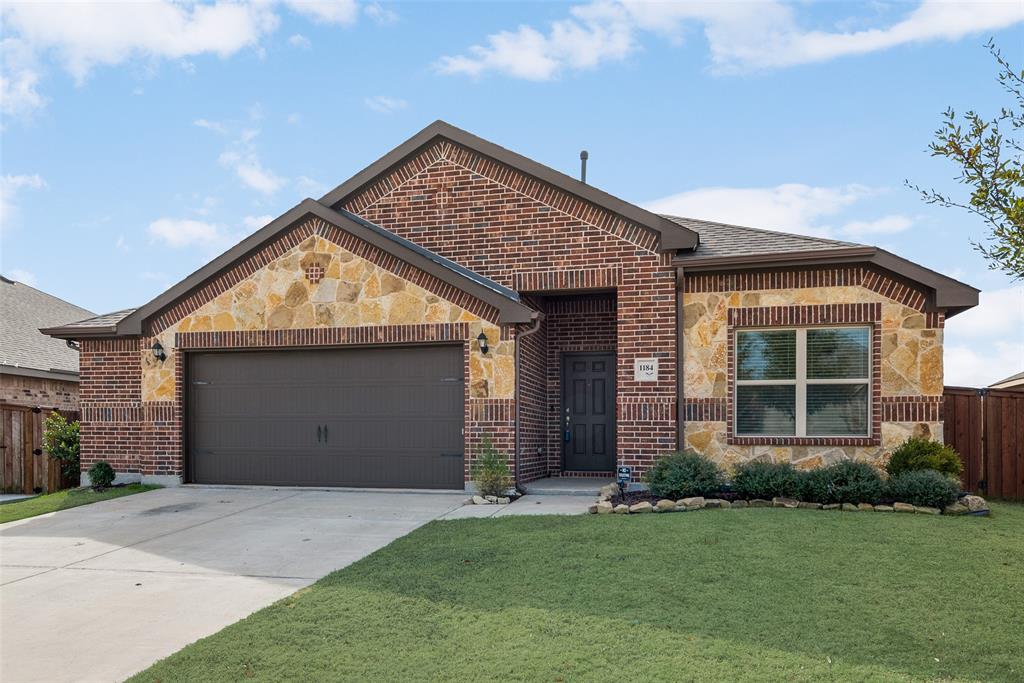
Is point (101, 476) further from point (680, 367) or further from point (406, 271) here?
point (680, 367)

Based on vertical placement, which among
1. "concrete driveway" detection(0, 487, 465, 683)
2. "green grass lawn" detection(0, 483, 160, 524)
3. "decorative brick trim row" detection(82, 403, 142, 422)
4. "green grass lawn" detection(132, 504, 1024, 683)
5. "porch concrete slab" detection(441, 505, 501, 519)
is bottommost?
"green grass lawn" detection(0, 483, 160, 524)

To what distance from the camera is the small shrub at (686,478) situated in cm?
1060

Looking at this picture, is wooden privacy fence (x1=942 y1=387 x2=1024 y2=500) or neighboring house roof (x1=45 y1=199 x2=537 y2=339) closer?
neighboring house roof (x1=45 y1=199 x2=537 y2=339)

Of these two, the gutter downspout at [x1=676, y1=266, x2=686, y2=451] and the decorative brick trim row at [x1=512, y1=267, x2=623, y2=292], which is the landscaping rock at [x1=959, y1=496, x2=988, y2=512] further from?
the decorative brick trim row at [x1=512, y1=267, x2=623, y2=292]

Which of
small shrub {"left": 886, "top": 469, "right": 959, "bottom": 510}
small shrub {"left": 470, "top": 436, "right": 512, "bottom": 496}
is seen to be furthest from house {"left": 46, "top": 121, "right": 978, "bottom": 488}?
small shrub {"left": 886, "top": 469, "right": 959, "bottom": 510}

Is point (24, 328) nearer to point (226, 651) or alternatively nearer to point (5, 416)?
point (5, 416)

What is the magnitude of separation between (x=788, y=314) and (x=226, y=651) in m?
9.43

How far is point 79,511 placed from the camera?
38.2ft

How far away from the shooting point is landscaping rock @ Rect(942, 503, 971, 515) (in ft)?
32.3

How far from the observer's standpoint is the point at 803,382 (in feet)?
39.5

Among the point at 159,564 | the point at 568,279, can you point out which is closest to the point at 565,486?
the point at 568,279

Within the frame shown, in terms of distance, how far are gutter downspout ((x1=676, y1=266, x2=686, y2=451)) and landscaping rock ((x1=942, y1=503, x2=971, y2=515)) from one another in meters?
3.74

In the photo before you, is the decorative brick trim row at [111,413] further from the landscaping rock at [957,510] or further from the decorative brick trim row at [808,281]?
the landscaping rock at [957,510]

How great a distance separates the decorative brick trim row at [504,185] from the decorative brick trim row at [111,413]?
5377mm
